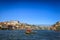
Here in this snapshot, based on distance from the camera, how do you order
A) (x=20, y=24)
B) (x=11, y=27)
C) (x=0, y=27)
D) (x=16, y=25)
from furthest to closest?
1. (x=20, y=24)
2. (x=16, y=25)
3. (x=11, y=27)
4. (x=0, y=27)

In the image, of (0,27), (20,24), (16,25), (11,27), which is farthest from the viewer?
Answer: (20,24)

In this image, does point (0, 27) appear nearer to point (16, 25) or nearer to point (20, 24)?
point (16, 25)

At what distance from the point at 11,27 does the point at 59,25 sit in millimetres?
22603

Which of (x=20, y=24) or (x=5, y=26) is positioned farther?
(x=20, y=24)

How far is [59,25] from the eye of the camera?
94062 millimetres

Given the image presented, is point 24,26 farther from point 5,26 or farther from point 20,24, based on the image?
point 5,26

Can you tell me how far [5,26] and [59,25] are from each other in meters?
25.4

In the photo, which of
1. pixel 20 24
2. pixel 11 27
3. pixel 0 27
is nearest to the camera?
pixel 0 27

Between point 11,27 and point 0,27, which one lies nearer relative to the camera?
point 0,27

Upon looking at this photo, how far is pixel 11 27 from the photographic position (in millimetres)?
89062

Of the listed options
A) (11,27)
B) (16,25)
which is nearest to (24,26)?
(16,25)

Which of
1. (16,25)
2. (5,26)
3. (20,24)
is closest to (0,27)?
(5,26)

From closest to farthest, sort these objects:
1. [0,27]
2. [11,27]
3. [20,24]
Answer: [0,27]
[11,27]
[20,24]

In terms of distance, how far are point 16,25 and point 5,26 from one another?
11.1 metres
